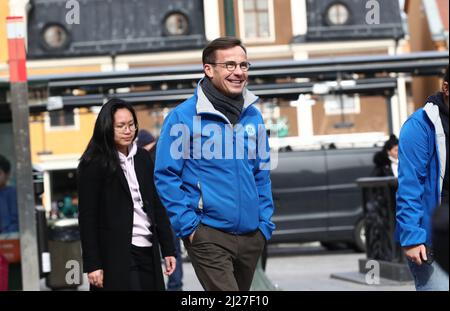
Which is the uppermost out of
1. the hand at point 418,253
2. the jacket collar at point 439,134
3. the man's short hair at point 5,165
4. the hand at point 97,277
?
the jacket collar at point 439,134

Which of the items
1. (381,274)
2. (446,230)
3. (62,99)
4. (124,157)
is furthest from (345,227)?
(446,230)

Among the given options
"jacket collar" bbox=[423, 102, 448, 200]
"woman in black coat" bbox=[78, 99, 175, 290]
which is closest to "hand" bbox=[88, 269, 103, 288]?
"woman in black coat" bbox=[78, 99, 175, 290]

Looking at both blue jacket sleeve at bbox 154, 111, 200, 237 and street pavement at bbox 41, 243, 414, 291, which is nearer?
blue jacket sleeve at bbox 154, 111, 200, 237

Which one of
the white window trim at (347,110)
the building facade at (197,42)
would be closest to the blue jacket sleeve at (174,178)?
the building facade at (197,42)

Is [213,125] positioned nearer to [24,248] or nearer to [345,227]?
[24,248]

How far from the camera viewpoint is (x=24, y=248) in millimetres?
12836

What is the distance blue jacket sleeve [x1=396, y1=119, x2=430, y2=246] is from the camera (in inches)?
239

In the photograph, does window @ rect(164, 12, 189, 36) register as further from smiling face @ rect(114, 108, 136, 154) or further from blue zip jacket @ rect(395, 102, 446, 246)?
blue zip jacket @ rect(395, 102, 446, 246)

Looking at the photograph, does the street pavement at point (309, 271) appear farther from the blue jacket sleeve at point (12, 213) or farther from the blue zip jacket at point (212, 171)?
the blue zip jacket at point (212, 171)

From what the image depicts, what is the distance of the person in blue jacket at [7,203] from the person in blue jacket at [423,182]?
6251 millimetres

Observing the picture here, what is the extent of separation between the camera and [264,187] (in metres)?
6.52

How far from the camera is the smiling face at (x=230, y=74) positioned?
6.46 meters

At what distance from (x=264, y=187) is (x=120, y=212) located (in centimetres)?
102
